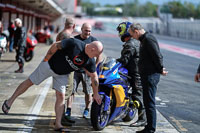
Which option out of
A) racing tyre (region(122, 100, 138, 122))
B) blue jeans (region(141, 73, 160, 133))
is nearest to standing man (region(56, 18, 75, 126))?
racing tyre (region(122, 100, 138, 122))

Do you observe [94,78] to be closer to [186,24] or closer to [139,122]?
[139,122]

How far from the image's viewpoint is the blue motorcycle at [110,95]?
6116 millimetres

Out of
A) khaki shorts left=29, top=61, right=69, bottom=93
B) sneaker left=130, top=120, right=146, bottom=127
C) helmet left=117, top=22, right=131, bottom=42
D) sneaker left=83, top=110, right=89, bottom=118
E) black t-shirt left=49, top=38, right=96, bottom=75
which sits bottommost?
sneaker left=130, top=120, right=146, bottom=127

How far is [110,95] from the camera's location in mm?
6332

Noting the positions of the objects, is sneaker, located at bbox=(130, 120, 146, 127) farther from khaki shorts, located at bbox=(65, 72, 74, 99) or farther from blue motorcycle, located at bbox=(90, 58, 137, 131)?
khaki shorts, located at bbox=(65, 72, 74, 99)

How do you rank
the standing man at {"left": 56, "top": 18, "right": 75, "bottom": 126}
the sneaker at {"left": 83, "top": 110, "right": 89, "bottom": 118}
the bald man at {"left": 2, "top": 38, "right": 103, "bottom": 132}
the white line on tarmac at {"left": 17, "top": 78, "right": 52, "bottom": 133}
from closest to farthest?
1. the bald man at {"left": 2, "top": 38, "right": 103, "bottom": 132}
2. the white line on tarmac at {"left": 17, "top": 78, "right": 52, "bottom": 133}
3. the standing man at {"left": 56, "top": 18, "right": 75, "bottom": 126}
4. the sneaker at {"left": 83, "top": 110, "right": 89, "bottom": 118}

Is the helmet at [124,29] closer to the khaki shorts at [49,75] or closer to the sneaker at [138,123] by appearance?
the khaki shorts at [49,75]

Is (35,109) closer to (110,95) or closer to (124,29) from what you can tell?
(110,95)

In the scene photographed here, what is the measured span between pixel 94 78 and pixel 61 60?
22.3 inches

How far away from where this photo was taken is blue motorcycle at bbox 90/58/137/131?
612cm

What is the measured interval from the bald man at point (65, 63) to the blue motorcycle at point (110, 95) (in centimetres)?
26

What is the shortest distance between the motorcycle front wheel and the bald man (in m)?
0.15

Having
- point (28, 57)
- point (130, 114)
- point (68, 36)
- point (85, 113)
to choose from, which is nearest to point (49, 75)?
point (68, 36)

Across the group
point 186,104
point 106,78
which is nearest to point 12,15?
point 186,104
